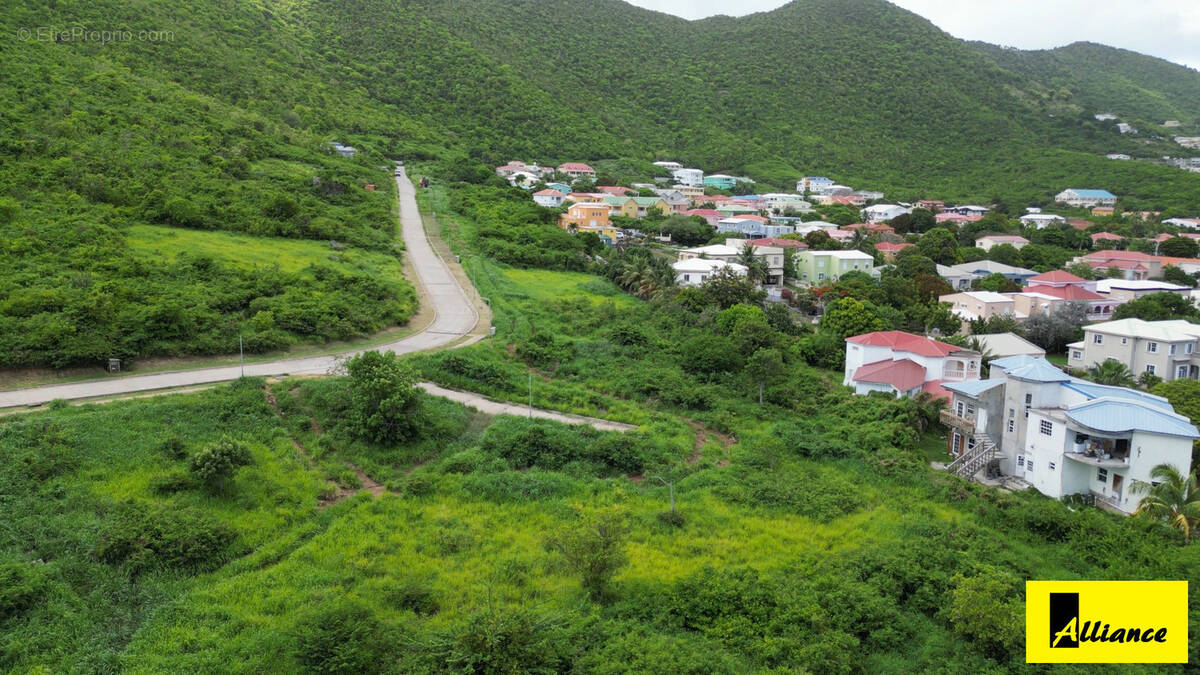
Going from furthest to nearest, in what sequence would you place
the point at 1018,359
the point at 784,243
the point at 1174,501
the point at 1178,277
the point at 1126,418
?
the point at 784,243
the point at 1178,277
the point at 1018,359
the point at 1126,418
the point at 1174,501

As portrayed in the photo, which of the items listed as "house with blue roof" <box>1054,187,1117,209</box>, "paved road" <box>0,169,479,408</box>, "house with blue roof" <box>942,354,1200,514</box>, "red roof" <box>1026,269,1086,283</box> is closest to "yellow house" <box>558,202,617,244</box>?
"paved road" <box>0,169,479,408</box>

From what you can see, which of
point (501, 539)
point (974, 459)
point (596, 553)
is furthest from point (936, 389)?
point (501, 539)

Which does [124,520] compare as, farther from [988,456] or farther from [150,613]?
[988,456]

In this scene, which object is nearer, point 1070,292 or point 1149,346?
point 1149,346

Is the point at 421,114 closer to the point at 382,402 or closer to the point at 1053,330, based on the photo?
the point at 1053,330


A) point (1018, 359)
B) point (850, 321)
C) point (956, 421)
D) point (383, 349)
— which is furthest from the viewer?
point (850, 321)

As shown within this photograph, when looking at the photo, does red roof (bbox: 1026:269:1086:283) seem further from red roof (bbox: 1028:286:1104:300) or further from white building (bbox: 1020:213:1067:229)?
white building (bbox: 1020:213:1067:229)
